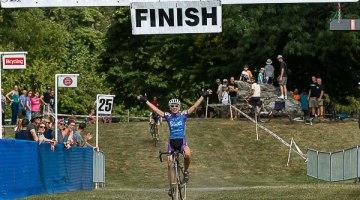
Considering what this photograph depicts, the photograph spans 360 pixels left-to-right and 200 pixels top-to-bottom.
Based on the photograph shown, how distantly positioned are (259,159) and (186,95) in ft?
99.1

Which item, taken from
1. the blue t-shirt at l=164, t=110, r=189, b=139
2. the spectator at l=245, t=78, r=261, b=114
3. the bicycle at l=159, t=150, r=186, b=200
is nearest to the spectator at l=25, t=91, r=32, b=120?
the spectator at l=245, t=78, r=261, b=114

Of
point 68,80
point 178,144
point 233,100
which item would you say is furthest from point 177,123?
point 233,100

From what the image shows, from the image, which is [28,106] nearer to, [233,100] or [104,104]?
[104,104]

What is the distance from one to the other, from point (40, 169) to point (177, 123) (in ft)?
14.4

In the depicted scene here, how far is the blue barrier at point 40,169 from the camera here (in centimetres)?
2355

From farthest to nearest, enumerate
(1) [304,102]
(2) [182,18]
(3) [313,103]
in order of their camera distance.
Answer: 1. (3) [313,103]
2. (1) [304,102]
3. (2) [182,18]

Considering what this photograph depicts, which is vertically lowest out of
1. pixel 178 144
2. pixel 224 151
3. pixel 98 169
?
pixel 224 151

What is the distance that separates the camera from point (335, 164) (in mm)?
35062

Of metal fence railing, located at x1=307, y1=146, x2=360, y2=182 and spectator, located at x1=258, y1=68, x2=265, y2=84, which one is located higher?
spectator, located at x1=258, y1=68, x2=265, y2=84

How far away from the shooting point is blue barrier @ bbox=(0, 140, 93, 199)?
23547mm

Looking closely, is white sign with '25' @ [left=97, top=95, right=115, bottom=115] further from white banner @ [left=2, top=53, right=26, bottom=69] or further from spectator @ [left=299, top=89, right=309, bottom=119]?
white banner @ [left=2, top=53, right=26, bottom=69]

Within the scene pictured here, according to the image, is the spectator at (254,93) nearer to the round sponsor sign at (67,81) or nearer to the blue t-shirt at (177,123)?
the round sponsor sign at (67,81)

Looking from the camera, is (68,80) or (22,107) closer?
(68,80)

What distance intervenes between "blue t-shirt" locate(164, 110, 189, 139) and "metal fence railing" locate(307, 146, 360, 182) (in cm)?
964
